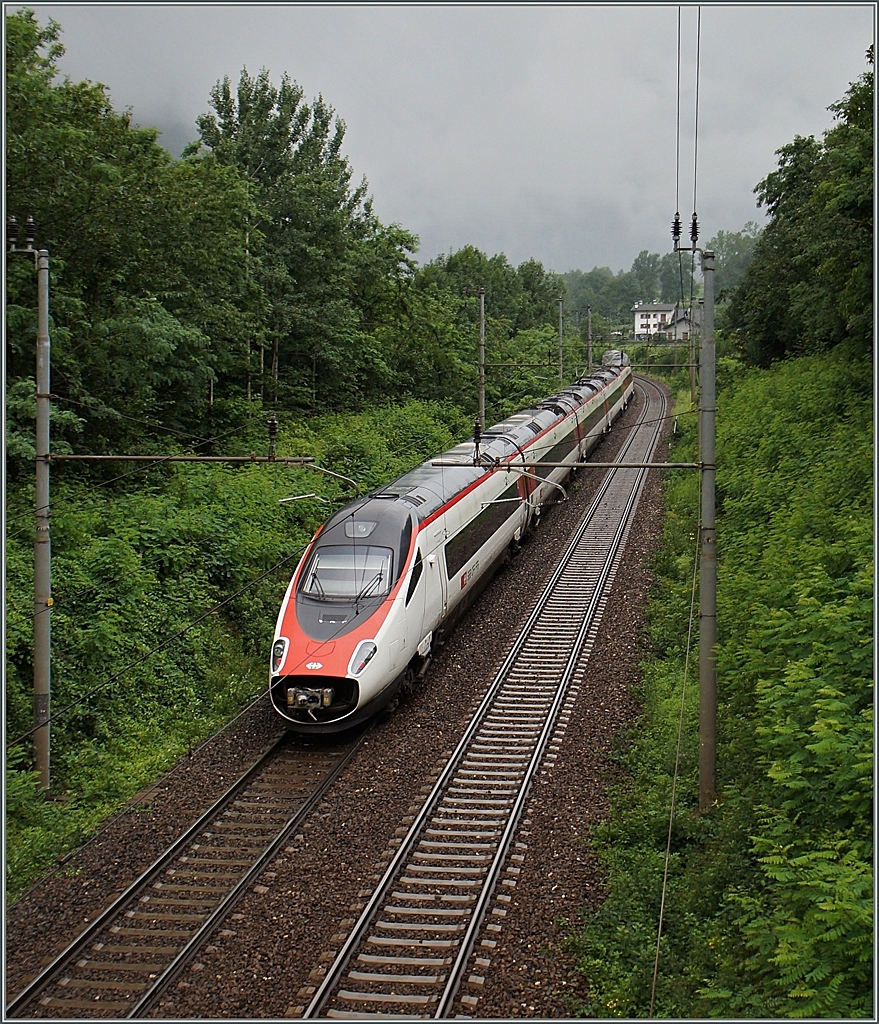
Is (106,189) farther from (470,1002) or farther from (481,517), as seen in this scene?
(470,1002)

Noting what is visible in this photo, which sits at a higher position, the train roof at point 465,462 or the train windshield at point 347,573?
the train roof at point 465,462

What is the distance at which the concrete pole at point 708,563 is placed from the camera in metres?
10.8

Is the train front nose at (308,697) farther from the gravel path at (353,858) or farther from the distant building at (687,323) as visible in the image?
the distant building at (687,323)

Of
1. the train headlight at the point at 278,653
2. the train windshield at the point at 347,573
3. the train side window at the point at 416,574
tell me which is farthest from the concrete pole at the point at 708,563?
the train headlight at the point at 278,653

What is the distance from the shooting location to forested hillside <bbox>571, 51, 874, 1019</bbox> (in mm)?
7602

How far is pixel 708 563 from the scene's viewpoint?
36.7ft

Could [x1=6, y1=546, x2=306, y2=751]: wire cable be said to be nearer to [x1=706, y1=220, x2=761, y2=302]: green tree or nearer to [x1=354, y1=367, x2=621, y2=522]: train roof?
[x1=354, y1=367, x2=621, y2=522]: train roof

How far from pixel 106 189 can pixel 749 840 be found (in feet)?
57.6

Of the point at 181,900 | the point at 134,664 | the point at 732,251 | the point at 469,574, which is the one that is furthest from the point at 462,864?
the point at 732,251

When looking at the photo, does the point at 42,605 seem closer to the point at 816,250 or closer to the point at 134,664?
the point at 134,664

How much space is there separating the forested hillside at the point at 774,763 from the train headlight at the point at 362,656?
3.93 meters

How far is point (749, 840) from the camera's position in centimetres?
971

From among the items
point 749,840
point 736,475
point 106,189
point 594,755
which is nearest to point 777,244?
point 736,475

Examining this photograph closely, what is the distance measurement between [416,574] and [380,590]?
35.6 inches
